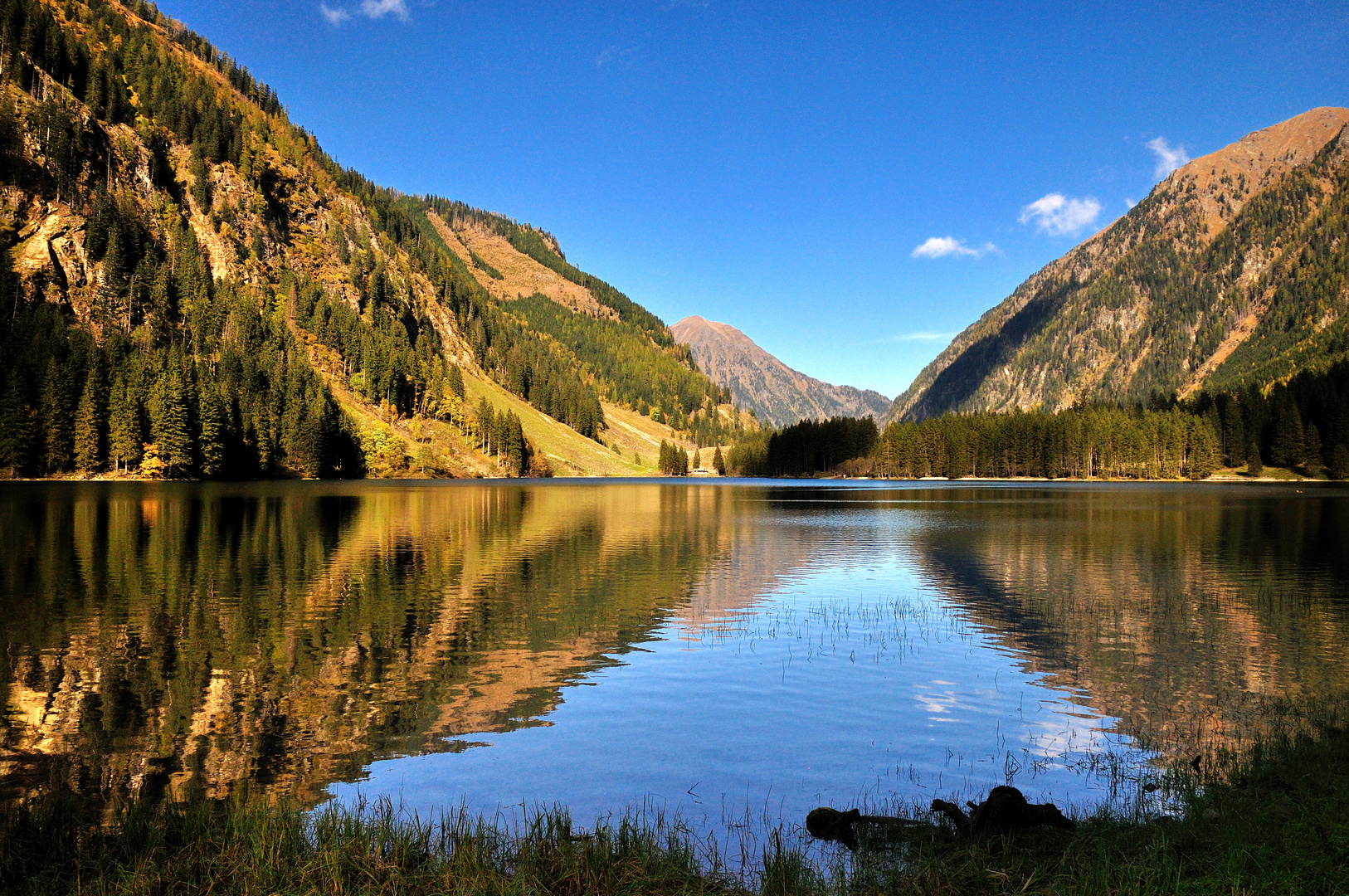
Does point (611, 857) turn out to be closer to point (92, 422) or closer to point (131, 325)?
point (92, 422)

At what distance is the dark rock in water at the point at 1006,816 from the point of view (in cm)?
958

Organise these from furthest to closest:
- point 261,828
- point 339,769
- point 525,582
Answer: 1. point 525,582
2. point 339,769
3. point 261,828

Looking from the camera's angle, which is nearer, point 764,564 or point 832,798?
point 832,798

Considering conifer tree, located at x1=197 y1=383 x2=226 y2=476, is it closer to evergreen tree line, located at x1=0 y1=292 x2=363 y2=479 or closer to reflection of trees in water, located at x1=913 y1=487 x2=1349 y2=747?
evergreen tree line, located at x1=0 y1=292 x2=363 y2=479

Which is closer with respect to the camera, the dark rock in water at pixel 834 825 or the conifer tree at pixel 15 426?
the dark rock in water at pixel 834 825

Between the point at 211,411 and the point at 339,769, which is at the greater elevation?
the point at 211,411

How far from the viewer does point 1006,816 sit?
380 inches

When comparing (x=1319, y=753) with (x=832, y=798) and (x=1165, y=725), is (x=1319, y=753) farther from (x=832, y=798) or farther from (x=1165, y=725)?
(x=832, y=798)

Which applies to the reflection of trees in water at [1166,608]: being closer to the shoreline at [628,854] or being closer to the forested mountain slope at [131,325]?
the shoreline at [628,854]

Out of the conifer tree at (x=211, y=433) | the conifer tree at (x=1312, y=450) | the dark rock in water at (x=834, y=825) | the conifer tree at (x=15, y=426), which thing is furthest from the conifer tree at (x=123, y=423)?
the conifer tree at (x=1312, y=450)

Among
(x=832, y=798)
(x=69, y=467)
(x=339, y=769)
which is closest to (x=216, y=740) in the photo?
(x=339, y=769)

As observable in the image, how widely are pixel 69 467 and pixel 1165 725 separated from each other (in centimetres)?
15083

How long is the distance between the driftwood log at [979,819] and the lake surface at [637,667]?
1.10 metres

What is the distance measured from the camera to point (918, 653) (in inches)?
883
